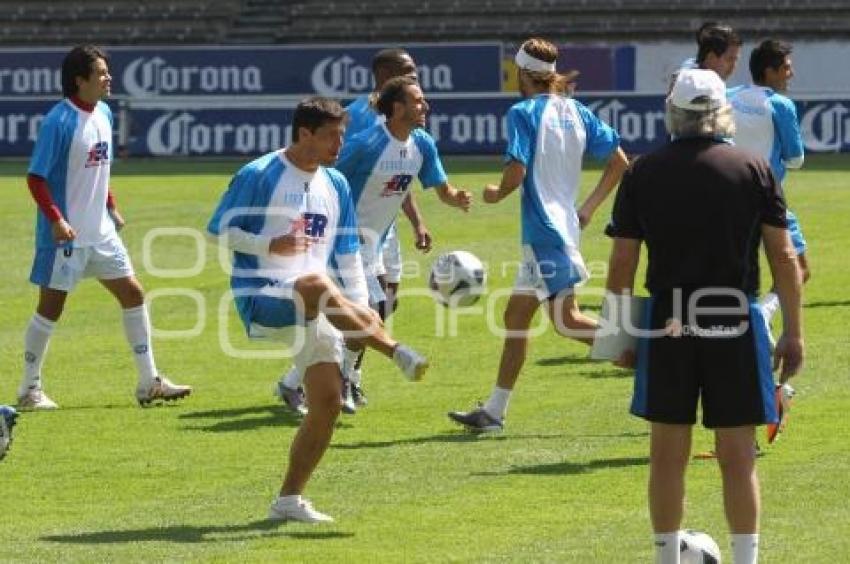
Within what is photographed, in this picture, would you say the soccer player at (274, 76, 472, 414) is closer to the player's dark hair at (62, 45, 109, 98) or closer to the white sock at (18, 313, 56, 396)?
the player's dark hair at (62, 45, 109, 98)

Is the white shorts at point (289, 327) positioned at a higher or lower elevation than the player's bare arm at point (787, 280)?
lower

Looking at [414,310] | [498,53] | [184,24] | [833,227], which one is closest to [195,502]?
[414,310]

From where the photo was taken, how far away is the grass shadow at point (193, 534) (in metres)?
9.32

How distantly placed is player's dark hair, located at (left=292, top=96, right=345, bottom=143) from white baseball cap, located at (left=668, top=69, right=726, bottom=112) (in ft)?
7.17

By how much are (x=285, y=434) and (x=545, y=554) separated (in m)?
3.63

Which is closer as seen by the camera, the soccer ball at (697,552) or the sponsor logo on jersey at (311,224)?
the soccer ball at (697,552)

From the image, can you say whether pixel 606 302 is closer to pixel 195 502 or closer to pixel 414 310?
pixel 195 502

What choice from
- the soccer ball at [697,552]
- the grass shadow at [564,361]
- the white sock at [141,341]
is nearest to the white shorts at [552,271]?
the white sock at [141,341]

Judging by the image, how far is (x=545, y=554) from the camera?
888cm

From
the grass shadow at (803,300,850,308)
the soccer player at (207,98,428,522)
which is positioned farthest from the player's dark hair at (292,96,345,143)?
the grass shadow at (803,300,850,308)

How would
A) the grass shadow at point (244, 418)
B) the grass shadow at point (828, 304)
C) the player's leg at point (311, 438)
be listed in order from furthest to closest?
the grass shadow at point (828, 304), the grass shadow at point (244, 418), the player's leg at point (311, 438)

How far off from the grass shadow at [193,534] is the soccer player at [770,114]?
14.3ft

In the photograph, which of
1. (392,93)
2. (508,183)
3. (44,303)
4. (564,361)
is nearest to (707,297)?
(508,183)

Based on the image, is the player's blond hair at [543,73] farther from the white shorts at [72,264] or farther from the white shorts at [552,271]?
the white shorts at [72,264]
